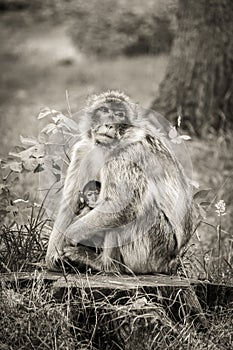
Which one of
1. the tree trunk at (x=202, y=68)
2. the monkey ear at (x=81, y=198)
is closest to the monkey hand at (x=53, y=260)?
the monkey ear at (x=81, y=198)

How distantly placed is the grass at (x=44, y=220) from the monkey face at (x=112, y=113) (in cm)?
92

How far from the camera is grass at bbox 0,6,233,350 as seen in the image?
4.42 meters

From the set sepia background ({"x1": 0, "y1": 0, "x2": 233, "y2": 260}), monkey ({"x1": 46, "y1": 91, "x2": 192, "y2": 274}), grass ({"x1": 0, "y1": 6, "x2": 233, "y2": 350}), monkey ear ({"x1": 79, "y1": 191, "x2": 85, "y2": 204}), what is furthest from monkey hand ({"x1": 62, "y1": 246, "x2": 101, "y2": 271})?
sepia background ({"x1": 0, "y1": 0, "x2": 233, "y2": 260})

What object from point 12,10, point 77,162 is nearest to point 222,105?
point 77,162

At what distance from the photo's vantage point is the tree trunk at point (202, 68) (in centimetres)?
953

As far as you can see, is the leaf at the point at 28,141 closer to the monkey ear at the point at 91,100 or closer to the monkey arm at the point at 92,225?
the monkey ear at the point at 91,100

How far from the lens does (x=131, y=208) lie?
4777 millimetres

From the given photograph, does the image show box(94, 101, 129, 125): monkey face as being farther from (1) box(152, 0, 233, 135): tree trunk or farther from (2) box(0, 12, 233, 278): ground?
(2) box(0, 12, 233, 278): ground

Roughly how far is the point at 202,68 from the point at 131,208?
17.0ft

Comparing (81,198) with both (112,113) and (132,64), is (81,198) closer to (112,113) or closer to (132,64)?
(112,113)

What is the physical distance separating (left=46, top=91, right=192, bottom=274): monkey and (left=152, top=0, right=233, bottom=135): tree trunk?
470 centimetres

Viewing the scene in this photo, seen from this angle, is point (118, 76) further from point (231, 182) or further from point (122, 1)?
point (231, 182)

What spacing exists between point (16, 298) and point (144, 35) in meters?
11.6

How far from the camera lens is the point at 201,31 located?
955 centimetres
